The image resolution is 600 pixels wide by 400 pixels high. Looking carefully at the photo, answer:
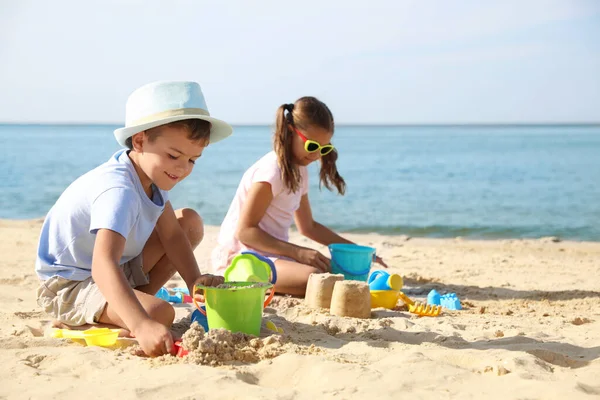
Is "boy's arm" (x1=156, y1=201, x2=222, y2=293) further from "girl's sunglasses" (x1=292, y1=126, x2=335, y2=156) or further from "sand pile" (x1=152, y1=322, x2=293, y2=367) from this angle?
"girl's sunglasses" (x1=292, y1=126, x2=335, y2=156)

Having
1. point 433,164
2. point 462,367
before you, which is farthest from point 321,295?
point 433,164

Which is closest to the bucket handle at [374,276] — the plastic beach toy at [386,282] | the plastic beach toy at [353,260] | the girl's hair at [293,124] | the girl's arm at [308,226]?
the plastic beach toy at [353,260]

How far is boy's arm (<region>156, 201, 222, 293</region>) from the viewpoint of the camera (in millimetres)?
3164

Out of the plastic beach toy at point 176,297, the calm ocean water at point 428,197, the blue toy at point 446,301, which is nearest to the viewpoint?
the plastic beach toy at point 176,297

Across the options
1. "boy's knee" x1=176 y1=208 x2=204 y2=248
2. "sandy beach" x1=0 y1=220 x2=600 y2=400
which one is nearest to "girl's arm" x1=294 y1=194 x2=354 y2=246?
"sandy beach" x1=0 y1=220 x2=600 y2=400

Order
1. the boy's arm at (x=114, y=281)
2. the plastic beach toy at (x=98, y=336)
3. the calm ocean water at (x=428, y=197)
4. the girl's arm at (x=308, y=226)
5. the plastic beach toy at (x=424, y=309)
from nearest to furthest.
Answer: the boy's arm at (x=114, y=281), the plastic beach toy at (x=98, y=336), the plastic beach toy at (x=424, y=309), the girl's arm at (x=308, y=226), the calm ocean water at (x=428, y=197)

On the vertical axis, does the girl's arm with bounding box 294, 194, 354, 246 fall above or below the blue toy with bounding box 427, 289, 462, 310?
above

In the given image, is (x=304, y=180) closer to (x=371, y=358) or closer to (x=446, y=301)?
(x=446, y=301)

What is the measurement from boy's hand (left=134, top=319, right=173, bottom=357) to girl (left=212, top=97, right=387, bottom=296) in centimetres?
165

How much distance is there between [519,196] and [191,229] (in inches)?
401

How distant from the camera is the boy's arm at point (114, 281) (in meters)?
2.53

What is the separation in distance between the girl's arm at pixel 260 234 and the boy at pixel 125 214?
1.15 metres

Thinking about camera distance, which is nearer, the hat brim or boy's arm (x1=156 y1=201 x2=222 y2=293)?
the hat brim

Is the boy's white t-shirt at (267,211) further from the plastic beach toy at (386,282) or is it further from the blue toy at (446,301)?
the blue toy at (446,301)
